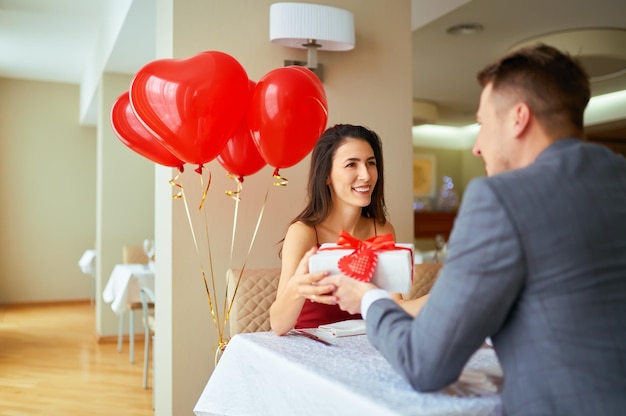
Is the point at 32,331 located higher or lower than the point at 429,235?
lower

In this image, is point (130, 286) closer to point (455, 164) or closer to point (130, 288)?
point (130, 288)

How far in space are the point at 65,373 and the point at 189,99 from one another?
12.2ft

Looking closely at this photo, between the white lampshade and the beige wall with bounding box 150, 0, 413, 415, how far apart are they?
0.59ft

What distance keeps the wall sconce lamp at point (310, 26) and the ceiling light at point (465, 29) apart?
3173 mm

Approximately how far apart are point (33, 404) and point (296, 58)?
2.88 metres

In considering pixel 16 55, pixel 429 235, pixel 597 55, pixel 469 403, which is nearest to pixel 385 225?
pixel 469 403

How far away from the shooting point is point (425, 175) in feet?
40.7

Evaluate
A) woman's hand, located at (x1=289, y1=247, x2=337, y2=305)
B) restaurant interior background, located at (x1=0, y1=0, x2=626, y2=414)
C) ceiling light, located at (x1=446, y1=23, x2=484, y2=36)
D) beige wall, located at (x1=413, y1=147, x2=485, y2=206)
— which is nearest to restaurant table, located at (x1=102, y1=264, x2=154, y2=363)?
restaurant interior background, located at (x1=0, y1=0, x2=626, y2=414)

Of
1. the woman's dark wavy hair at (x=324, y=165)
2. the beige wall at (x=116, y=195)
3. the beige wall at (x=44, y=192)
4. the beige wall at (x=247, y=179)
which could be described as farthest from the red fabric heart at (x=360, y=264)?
the beige wall at (x=44, y=192)

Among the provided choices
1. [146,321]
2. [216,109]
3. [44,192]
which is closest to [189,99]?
[216,109]

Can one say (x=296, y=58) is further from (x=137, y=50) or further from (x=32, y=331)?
(x=32, y=331)

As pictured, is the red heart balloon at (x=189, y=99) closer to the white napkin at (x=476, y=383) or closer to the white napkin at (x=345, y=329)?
the white napkin at (x=345, y=329)

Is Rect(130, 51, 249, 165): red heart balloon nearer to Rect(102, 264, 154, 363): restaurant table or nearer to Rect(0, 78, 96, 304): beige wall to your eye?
Rect(102, 264, 154, 363): restaurant table

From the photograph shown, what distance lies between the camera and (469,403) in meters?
1.08
